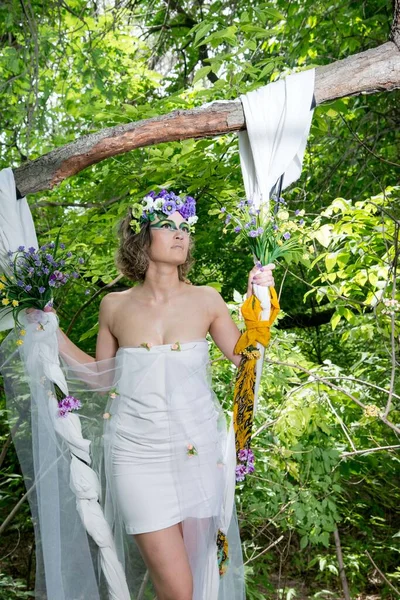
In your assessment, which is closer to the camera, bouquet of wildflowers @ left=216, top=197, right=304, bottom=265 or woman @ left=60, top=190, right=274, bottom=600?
woman @ left=60, top=190, right=274, bottom=600

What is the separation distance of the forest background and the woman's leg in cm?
102

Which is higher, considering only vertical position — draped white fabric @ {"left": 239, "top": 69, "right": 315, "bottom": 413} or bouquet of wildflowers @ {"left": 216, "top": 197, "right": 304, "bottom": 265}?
draped white fabric @ {"left": 239, "top": 69, "right": 315, "bottom": 413}

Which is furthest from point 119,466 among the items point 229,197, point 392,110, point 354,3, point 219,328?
point 354,3

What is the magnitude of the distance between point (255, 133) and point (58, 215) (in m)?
3.47

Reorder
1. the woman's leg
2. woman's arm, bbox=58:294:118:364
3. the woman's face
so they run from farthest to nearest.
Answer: woman's arm, bbox=58:294:118:364 < the woman's face < the woman's leg

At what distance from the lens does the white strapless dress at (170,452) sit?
2457 millimetres

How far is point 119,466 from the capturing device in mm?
2482

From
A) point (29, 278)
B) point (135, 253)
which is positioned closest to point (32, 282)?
point (29, 278)

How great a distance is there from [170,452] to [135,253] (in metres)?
0.71

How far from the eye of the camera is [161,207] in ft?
8.63

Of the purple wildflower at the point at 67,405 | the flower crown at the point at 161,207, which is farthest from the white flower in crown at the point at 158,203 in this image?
the purple wildflower at the point at 67,405

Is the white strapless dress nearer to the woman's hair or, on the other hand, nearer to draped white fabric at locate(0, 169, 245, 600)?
draped white fabric at locate(0, 169, 245, 600)

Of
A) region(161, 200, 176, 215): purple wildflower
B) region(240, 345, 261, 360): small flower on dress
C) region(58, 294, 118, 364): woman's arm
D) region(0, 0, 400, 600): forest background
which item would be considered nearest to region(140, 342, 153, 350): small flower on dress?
region(58, 294, 118, 364): woman's arm

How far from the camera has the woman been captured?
7.99ft
